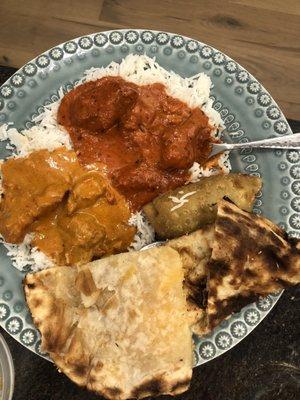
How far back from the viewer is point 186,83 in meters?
4.11

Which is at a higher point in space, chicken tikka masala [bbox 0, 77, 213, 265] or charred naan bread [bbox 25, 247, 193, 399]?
chicken tikka masala [bbox 0, 77, 213, 265]

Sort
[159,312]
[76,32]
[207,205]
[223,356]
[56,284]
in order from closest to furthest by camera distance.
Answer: [159,312] < [56,284] < [207,205] < [223,356] < [76,32]

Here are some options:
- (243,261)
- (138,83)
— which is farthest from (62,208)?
(243,261)

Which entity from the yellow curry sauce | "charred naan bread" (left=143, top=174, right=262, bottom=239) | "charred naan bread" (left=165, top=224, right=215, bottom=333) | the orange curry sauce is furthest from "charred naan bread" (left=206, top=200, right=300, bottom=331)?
the yellow curry sauce

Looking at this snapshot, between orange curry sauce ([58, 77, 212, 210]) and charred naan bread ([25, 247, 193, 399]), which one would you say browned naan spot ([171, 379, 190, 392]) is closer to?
charred naan bread ([25, 247, 193, 399])

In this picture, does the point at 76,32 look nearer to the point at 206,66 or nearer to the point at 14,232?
the point at 206,66

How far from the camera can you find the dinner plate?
391 centimetres

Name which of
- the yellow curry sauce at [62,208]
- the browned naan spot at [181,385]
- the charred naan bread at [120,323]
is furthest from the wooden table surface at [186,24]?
the browned naan spot at [181,385]

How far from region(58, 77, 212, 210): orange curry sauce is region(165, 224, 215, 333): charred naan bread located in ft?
1.81

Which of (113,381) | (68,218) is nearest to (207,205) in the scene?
(68,218)

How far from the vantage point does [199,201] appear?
3.72 m

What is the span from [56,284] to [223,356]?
1392 mm

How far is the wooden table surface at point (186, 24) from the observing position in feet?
14.7

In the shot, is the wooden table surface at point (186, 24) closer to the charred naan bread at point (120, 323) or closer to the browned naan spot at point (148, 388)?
the charred naan bread at point (120, 323)
